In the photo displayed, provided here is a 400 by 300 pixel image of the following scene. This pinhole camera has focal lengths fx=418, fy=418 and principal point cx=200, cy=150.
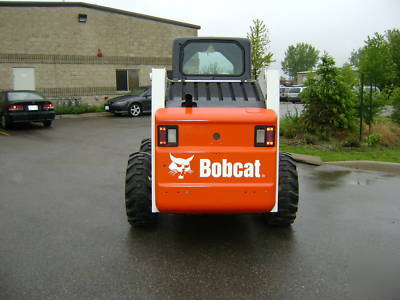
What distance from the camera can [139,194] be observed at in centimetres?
470

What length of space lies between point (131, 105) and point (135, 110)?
0.31 meters

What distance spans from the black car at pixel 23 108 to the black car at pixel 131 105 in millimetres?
4732

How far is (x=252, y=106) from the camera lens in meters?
4.86

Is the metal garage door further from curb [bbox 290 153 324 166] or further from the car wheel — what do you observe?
curb [bbox 290 153 324 166]

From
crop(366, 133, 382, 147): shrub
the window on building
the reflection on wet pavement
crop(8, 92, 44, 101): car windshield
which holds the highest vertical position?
the window on building

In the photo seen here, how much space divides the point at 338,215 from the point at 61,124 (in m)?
13.9

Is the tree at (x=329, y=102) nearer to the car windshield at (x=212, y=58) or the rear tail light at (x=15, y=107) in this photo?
the car windshield at (x=212, y=58)

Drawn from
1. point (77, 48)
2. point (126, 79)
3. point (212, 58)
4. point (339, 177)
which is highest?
point (77, 48)

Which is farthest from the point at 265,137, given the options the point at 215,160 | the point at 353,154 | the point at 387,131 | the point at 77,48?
the point at 77,48

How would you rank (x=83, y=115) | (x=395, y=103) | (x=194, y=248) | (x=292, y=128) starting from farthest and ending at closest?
(x=83, y=115)
(x=292, y=128)
(x=395, y=103)
(x=194, y=248)

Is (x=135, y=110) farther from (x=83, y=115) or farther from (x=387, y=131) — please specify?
(x=387, y=131)

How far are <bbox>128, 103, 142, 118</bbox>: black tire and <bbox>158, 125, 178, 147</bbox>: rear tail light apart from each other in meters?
16.3

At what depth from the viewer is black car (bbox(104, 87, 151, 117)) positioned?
20.0 metres

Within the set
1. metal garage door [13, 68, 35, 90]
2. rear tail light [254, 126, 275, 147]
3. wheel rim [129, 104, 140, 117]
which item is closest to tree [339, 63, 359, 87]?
rear tail light [254, 126, 275, 147]
